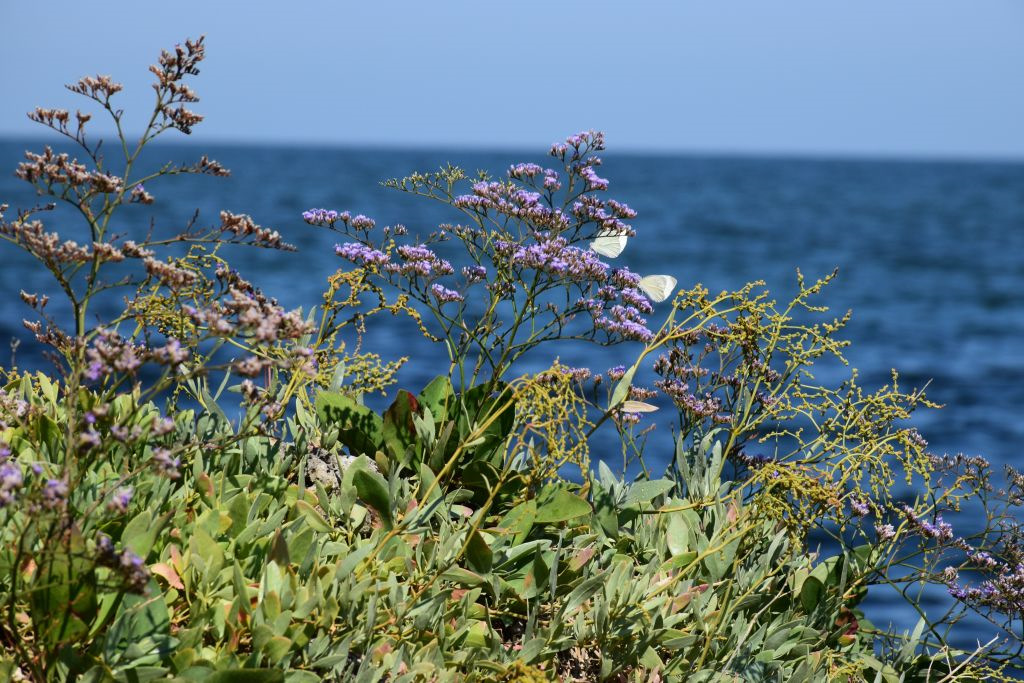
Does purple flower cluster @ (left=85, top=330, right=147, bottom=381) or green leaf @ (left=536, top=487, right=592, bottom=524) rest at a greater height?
purple flower cluster @ (left=85, top=330, right=147, bottom=381)

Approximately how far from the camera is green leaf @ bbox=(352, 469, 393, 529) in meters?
3.84

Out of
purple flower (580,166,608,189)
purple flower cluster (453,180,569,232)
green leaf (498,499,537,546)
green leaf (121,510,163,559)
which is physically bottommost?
green leaf (498,499,537,546)

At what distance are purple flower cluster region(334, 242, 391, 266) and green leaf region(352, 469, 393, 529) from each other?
0.77 meters

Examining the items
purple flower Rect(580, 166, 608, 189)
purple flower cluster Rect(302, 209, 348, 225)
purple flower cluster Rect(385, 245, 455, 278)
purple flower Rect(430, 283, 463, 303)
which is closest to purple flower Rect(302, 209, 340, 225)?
purple flower cluster Rect(302, 209, 348, 225)

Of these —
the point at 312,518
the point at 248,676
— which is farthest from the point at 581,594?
the point at 248,676

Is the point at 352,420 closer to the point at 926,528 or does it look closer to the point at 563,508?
the point at 563,508

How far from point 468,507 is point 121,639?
1554mm

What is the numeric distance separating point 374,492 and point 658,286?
140 centimetres

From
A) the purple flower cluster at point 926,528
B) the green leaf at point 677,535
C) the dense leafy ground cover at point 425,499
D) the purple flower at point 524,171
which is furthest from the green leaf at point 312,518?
the purple flower cluster at point 926,528

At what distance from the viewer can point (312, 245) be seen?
154ft

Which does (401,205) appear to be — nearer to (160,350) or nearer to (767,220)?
(767,220)

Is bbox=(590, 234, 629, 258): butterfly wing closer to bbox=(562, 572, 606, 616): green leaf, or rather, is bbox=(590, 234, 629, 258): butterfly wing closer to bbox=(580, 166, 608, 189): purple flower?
bbox=(580, 166, 608, 189): purple flower

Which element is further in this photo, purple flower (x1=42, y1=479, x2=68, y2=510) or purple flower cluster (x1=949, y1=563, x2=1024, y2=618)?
purple flower cluster (x1=949, y1=563, x2=1024, y2=618)

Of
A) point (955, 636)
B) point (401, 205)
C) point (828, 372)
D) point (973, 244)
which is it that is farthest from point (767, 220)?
point (955, 636)
